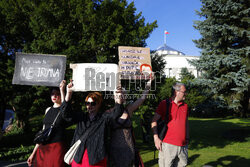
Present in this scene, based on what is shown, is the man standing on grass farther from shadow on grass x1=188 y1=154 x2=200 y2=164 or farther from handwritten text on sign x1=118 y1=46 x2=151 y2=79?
shadow on grass x1=188 y1=154 x2=200 y2=164

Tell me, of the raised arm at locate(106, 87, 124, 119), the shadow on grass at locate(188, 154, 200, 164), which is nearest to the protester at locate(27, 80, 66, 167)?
the raised arm at locate(106, 87, 124, 119)

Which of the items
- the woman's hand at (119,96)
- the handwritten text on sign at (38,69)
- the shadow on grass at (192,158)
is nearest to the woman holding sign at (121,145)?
the woman's hand at (119,96)

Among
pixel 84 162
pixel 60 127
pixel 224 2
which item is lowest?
pixel 84 162

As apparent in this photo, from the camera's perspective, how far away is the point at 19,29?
7.61 meters

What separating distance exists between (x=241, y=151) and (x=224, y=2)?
8.06 metres

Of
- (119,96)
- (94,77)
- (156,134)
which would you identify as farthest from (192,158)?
(119,96)

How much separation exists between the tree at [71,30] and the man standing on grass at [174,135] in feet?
9.51

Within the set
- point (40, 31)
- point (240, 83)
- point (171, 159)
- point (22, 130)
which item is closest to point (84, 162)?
point (171, 159)

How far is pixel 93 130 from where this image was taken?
8.15 feet

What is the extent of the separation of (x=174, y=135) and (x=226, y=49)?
10951 mm

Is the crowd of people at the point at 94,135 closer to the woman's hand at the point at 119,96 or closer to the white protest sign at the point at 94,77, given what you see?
the woman's hand at the point at 119,96

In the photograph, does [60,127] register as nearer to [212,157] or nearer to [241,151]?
[212,157]

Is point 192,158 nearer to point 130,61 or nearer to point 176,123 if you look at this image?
point 176,123

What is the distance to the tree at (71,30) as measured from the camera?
6.15 m
